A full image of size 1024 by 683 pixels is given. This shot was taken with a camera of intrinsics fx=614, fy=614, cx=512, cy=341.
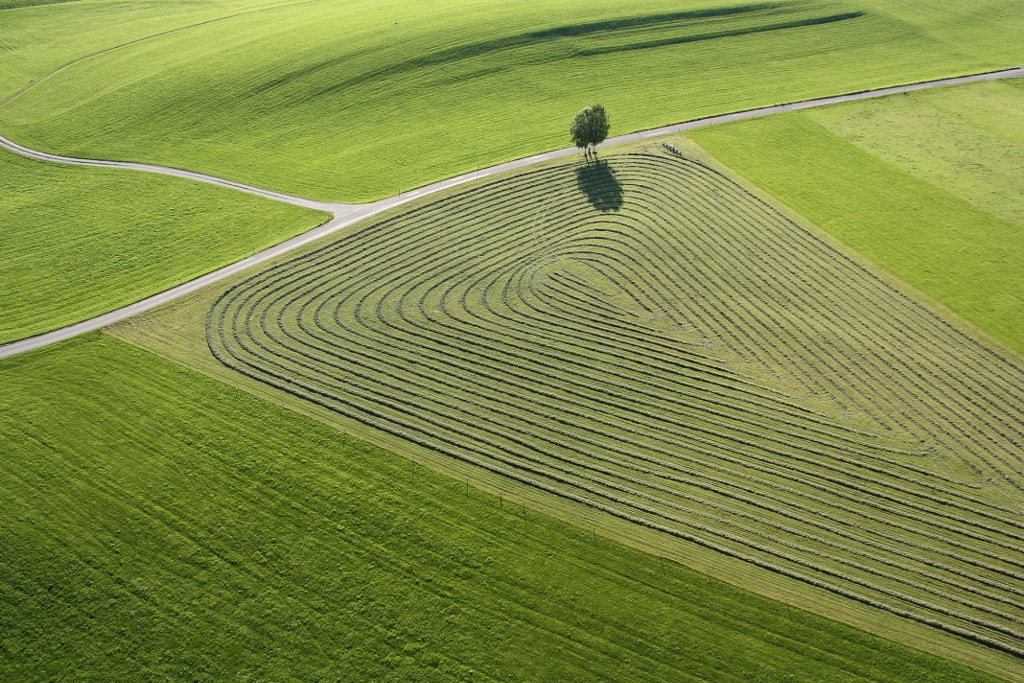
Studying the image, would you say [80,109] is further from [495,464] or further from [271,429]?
[495,464]

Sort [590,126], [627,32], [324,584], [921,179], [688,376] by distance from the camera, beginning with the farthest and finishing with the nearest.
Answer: [627,32] < [590,126] < [921,179] < [688,376] < [324,584]

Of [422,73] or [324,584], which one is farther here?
[422,73]

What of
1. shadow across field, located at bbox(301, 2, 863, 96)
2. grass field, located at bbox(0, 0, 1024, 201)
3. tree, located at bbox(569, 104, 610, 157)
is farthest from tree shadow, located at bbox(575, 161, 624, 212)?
shadow across field, located at bbox(301, 2, 863, 96)

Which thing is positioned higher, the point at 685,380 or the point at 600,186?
the point at 600,186

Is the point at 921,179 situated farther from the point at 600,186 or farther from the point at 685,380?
the point at 685,380

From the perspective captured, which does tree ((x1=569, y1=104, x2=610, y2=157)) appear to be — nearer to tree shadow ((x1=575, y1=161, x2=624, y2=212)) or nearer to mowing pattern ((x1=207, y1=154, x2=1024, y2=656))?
tree shadow ((x1=575, y1=161, x2=624, y2=212))

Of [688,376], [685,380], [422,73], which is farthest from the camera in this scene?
[422,73]

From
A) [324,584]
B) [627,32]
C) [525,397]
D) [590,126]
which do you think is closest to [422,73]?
[627,32]

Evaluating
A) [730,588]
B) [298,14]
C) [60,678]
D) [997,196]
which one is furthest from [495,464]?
[298,14]
